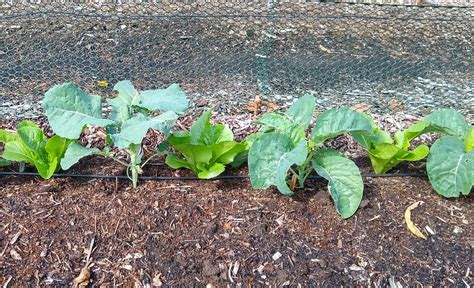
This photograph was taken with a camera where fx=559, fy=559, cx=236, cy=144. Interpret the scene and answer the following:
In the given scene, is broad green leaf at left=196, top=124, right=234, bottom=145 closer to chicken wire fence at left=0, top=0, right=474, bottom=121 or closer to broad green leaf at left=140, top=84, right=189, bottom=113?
broad green leaf at left=140, top=84, right=189, bottom=113

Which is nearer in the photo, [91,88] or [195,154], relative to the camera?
[195,154]

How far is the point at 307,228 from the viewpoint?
1885mm

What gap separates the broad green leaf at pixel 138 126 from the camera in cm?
175

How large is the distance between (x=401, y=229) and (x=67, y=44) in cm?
225

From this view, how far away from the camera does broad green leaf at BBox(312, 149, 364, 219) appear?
1.89 meters

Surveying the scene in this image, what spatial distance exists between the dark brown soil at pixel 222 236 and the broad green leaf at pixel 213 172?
6cm

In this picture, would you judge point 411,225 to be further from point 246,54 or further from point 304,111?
point 246,54

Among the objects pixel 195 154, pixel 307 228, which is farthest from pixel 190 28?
pixel 307 228

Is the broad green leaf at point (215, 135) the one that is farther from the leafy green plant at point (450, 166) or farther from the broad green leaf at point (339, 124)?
the leafy green plant at point (450, 166)

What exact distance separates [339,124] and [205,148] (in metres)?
0.47

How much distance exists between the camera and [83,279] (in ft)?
5.50

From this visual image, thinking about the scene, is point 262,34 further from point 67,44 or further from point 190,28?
point 67,44

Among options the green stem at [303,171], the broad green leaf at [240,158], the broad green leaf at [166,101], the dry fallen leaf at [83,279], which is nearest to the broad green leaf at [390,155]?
the green stem at [303,171]

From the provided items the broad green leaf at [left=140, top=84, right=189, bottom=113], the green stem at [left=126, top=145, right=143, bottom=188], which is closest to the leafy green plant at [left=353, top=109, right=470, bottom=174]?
the broad green leaf at [left=140, top=84, right=189, bottom=113]
